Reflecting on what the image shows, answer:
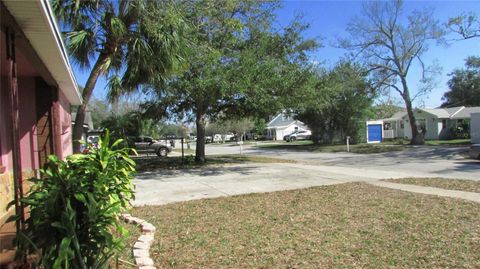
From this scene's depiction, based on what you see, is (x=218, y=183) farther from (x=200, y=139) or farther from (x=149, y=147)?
(x=149, y=147)

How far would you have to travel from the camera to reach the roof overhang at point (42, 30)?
3504 mm

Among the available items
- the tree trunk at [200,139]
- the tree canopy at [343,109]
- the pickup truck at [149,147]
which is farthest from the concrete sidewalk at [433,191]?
the pickup truck at [149,147]

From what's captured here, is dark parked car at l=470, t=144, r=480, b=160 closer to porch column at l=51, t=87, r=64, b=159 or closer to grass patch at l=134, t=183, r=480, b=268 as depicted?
grass patch at l=134, t=183, r=480, b=268

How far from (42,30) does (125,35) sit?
6.15 metres

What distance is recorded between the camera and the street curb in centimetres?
446

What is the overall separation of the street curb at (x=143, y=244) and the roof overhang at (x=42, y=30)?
274cm

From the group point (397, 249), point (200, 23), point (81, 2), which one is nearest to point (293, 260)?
point (397, 249)

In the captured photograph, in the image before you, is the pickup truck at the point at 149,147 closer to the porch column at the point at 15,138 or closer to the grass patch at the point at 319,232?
the grass patch at the point at 319,232

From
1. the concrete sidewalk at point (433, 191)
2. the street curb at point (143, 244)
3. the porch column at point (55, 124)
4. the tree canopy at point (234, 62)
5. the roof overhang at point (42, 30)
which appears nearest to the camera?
the roof overhang at point (42, 30)

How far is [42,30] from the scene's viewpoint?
4.24m

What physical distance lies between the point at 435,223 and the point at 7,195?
7254 millimetres

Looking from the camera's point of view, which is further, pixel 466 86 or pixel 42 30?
pixel 466 86

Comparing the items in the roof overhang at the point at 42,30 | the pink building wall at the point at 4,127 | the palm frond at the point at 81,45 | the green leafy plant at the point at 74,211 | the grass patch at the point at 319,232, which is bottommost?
the grass patch at the point at 319,232

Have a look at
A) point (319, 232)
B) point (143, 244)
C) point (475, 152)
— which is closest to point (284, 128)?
point (475, 152)
